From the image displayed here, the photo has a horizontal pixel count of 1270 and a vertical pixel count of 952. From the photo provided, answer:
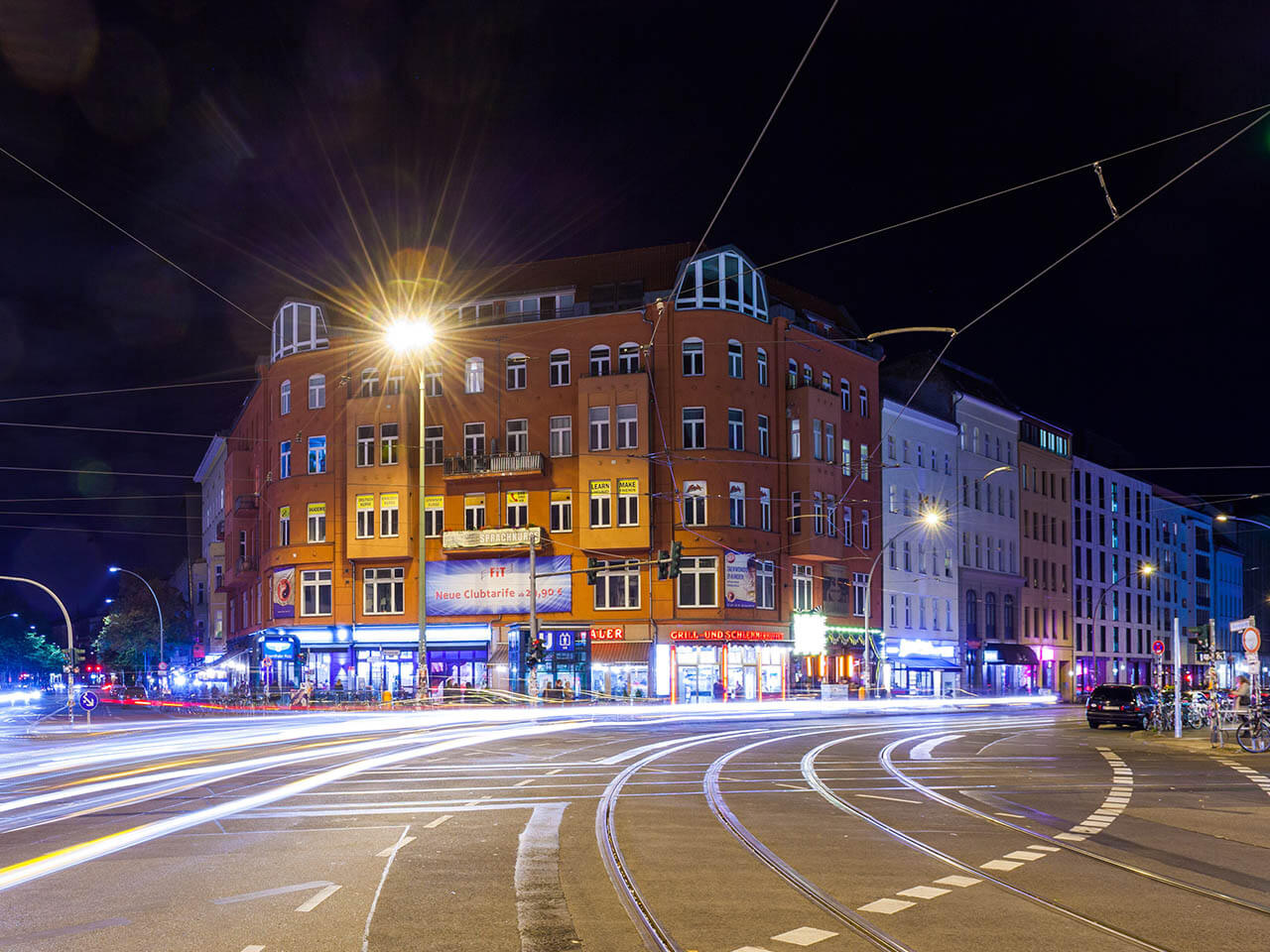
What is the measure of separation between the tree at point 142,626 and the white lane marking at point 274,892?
96894 mm

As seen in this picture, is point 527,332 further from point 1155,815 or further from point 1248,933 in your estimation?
point 1248,933

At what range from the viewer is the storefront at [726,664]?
5428 cm

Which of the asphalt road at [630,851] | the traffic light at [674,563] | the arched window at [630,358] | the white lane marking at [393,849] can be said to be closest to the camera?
the asphalt road at [630,851]

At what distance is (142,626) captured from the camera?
100812mm

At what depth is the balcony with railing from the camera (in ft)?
183

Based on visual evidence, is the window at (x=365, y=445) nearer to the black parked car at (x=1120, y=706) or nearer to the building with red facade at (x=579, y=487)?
the building with red facade at (x=579, y=487)

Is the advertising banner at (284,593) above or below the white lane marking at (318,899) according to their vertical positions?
above

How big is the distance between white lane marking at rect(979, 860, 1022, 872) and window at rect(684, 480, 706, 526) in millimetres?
42863

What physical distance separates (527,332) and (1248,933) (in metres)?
50.4

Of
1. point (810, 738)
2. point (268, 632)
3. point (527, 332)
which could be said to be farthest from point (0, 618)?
point (810, 738)

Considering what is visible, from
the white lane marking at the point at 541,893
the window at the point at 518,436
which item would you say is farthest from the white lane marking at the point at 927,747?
the window at the point at 518,436

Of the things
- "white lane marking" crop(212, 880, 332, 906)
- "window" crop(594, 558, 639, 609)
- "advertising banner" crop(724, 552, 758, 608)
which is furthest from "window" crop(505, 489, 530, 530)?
"white lane marking" crop(212, 880, 332, 906)

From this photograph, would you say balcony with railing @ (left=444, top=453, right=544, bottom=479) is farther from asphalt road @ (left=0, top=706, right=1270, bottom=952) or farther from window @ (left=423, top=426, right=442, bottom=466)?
asphalt road @ (left=0, top=706, right=1270, bottom=952)

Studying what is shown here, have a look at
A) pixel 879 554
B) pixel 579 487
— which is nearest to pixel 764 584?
pixel 879 554
